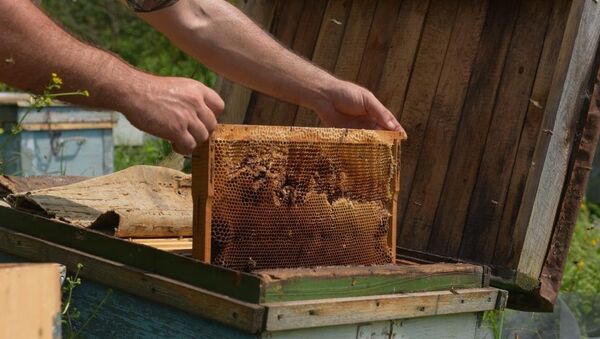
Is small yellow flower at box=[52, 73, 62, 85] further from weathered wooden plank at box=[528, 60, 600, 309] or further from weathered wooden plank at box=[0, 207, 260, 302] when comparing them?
weathered wooden plank at box=[528, 60, 600, 309]

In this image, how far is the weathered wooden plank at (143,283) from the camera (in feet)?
7.34

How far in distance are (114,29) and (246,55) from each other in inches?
283

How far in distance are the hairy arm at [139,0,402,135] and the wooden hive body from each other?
546mm

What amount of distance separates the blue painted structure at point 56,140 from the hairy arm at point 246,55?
7.42ft

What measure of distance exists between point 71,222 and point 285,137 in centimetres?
75

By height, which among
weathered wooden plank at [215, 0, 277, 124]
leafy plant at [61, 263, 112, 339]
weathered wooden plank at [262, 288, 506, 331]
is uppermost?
weathered wooden plank at [215, 0, 277, 124]

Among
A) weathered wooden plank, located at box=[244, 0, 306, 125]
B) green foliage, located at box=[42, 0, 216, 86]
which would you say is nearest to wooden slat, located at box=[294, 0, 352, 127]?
weathered wooden plank, located at box=[244, 0, 306, 125]

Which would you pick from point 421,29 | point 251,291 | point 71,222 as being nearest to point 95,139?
point 421,29

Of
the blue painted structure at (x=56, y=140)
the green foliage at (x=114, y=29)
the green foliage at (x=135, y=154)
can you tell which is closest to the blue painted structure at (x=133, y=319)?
the blue painted structure at (x=56, y=140)

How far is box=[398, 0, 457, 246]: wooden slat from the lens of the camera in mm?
3805

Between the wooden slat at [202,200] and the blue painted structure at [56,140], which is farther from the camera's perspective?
the blue painted structure at [56,140]

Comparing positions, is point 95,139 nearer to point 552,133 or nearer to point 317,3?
point 317,3

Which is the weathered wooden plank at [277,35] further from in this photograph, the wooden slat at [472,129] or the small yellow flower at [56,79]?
the small yellow flower at [56,79]

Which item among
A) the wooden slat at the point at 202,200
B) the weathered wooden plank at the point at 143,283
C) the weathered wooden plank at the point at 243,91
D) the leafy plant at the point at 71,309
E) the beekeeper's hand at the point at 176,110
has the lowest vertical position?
the leafy plant at the point at 71,309
